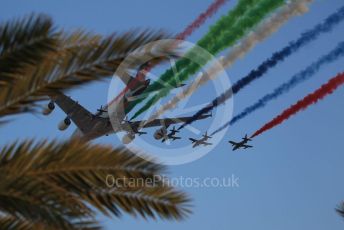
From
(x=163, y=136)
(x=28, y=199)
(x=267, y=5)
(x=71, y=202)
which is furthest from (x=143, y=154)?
(x=163, y=136)

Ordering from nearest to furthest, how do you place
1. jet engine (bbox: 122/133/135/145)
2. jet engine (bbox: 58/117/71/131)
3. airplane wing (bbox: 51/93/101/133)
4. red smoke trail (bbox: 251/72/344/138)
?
red smoke trail (bbox: 251/72/344/138), jet engine (bbox: 122/133/135/145), jet engine (bbox: 58/117/71/131), airplane wing (bbox: 51/93/101/133)

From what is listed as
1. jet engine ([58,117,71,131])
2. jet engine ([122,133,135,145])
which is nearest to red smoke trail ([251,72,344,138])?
jet engine ([122,133,135,145])

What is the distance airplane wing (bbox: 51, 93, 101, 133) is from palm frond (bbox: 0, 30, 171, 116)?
183ft

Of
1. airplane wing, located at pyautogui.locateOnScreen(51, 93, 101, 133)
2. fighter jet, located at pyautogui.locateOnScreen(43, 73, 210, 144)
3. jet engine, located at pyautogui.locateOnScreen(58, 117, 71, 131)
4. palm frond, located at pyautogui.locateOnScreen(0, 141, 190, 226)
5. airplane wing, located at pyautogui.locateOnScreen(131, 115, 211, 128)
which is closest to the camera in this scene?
palm frond, located at pyautogui.locateOnScreen(0, 141, 190, 226)

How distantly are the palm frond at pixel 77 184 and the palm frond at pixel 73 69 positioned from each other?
0.75 meters

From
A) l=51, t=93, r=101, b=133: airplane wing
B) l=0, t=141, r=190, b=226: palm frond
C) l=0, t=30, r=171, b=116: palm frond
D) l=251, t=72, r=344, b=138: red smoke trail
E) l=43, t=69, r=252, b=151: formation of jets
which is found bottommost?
l=0, t=141, r=190, b=226: palm frond

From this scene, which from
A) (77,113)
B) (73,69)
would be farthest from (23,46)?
(77,113)

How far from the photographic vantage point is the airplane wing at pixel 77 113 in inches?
2532

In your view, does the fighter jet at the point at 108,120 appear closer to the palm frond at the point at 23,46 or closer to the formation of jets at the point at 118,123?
the formation of jets at the point at 118,123

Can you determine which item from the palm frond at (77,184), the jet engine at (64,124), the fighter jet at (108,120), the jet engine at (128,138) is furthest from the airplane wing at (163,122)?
the palm frond at (77,184)

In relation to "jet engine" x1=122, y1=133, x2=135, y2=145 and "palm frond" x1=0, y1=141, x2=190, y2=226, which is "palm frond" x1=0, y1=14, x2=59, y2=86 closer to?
"palm frond" x1=0, y1=141, x2=190, y2=226

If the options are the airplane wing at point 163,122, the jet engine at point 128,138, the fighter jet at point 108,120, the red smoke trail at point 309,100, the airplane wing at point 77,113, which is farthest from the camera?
the airplane wing at point 77,113

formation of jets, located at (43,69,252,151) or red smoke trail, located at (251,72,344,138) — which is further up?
formation of jets, located at (43,69,252,151)

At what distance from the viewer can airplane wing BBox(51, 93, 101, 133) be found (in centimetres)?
6431
